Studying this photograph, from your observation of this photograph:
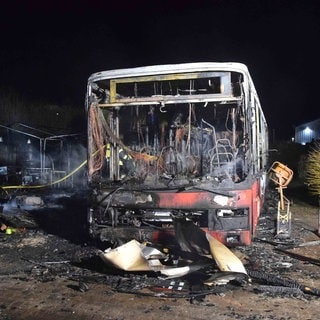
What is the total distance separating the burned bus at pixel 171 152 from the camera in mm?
5996

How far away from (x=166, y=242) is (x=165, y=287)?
130cm

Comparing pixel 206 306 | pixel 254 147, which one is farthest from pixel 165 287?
pixel 254 147

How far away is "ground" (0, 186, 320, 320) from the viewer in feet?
13.9

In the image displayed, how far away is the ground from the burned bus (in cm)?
75

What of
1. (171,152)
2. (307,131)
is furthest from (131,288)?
(307,131)

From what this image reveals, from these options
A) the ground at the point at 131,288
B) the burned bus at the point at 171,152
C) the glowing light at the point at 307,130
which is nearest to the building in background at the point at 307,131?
the glowing light at the point at 307,130

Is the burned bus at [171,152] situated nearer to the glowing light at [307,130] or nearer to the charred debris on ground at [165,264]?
the charred debris on ground at [165,264]

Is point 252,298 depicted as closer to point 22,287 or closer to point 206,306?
point 206,306

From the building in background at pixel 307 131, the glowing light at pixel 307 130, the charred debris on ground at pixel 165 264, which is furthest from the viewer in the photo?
the glowing light at pixel 307 130

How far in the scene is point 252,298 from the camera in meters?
4.59

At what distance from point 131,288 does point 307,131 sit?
2107 inches

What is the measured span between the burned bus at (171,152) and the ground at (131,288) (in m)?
0.75

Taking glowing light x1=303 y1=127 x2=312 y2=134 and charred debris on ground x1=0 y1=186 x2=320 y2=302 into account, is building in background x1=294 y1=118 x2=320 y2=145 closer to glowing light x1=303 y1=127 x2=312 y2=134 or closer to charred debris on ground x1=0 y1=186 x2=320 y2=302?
glowing light x1=303 y1=127 x2=312 y2=134

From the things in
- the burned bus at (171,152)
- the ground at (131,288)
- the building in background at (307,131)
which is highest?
the building in background at (307,131)
